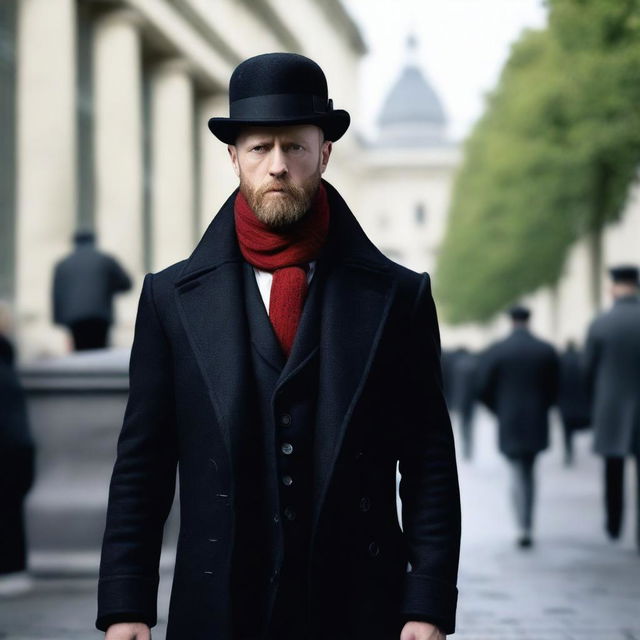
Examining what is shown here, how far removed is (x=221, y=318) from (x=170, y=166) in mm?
29034

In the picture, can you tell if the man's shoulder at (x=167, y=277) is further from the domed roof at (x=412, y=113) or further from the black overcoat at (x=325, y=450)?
the domed roof at (x=412, y=113)

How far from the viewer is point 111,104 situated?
86.9 ft

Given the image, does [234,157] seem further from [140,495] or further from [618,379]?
[618,379]

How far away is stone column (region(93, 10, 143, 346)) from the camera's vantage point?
85.9 ft

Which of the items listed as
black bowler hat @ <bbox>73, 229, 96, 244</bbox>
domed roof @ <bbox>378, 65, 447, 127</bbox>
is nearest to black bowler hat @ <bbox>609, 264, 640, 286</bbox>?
black bowler hat @ <bbox>73, 229, 96, 244</bbox>

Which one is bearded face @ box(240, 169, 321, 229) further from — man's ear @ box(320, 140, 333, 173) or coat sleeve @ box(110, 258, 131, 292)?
coat sleeve @ box(110, 258, 131, 292)

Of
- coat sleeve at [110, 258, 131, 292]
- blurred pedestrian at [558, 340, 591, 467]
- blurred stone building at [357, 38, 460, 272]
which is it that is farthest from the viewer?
blurred stone building at [357, 38, 460, 272]

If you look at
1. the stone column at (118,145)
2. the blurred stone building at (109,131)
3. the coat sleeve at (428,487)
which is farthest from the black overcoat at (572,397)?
the coat sleeve at (428,487)

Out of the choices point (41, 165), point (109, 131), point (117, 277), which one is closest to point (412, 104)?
point (109, 131)

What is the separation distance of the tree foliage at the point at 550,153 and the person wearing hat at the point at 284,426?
14250 mm

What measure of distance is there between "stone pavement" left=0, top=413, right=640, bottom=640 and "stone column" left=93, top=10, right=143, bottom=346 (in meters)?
13.1

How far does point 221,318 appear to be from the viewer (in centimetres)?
322

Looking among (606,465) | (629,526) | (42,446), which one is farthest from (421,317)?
(629,526)

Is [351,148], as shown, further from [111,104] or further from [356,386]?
[356,386]
